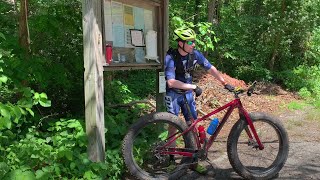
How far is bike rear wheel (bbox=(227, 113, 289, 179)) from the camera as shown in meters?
4.05

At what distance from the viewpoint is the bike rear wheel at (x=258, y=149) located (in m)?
4.05

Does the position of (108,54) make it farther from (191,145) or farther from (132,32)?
(191,145)

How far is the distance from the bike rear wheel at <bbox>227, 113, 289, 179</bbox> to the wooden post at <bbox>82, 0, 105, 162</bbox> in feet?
5.09

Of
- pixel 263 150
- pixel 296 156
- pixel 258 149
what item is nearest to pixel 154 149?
pixel 258 149

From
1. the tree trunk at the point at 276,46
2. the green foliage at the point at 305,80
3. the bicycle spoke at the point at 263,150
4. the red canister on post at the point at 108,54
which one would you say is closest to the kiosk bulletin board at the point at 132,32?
the red canister on post at the point at 108,54

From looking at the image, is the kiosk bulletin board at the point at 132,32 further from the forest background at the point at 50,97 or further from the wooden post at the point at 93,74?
the forest background at the point at 50,97

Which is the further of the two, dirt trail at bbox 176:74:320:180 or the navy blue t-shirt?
dirt trail at bbox 176:74:320:180

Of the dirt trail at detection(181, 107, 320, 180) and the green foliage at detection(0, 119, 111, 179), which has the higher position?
the green foliage at detection(0, 119, 111, 179)

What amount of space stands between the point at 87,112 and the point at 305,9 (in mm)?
10528

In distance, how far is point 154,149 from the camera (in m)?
4.14

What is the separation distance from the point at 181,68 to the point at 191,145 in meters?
1.03

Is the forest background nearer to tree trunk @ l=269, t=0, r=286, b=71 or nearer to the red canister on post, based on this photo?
the red canister on post

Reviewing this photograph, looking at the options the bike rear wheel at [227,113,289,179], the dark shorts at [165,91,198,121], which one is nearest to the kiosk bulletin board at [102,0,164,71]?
the dark shorts at [165,91,198,121]

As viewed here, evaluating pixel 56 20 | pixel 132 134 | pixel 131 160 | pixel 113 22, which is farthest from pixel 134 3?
pixel 131 160
